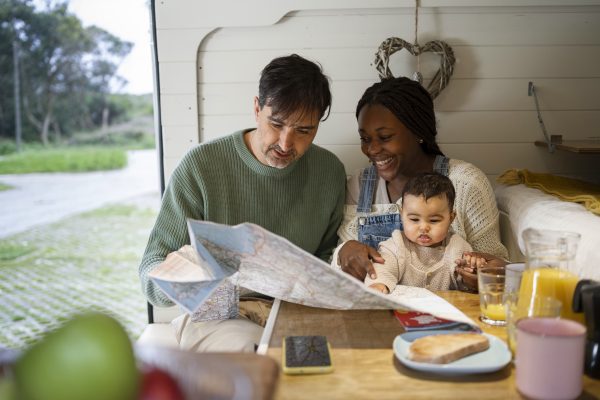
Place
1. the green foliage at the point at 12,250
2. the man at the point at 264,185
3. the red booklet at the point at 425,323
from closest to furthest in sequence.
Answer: the red booklet at the point at 425,323, the man at the point at 264,185, the green foliage at the point at 12,250

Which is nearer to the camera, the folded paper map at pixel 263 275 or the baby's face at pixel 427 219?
the folded paper map at pixel 263 275

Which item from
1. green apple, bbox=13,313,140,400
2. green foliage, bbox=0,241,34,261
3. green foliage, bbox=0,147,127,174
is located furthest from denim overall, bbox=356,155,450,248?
green foliage, bbox=0,241,34,261

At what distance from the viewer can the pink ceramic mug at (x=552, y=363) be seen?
882 millimetres

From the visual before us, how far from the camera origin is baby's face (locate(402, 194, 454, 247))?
1.75 metres

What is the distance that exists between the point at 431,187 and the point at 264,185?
60 centimetres

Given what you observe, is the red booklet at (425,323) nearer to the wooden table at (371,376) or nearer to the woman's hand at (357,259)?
the wooden table at (371,376)

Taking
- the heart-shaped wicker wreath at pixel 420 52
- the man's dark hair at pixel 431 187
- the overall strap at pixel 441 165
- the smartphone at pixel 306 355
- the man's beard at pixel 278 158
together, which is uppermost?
the heart-shaped wicker wreath at pixel 420 52

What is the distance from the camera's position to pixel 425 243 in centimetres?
177

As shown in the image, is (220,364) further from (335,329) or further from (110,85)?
(110,85)

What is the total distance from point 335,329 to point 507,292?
0.36 m

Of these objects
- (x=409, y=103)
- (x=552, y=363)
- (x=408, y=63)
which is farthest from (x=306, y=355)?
(x=408, y=63)

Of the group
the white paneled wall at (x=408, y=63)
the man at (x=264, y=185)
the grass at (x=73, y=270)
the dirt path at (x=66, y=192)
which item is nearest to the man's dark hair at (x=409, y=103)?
the man at (x=264, y=185)

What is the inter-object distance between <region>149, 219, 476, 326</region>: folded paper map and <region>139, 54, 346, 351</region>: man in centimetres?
45

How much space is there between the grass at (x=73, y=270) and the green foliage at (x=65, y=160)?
588 millimetres
